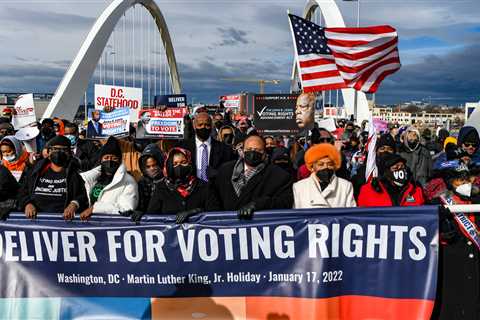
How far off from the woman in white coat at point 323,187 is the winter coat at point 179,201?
788 mm

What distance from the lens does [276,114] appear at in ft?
30.1

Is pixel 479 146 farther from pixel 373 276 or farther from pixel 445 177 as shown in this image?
pixel 373 276

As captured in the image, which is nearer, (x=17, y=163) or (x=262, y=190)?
(x=262, y=190)

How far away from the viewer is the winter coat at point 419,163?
7.67 m

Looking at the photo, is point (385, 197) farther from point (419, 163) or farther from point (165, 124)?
point (165, 124)

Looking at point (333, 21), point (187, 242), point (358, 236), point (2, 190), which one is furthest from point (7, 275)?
point (333, 21)

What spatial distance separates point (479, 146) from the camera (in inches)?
282

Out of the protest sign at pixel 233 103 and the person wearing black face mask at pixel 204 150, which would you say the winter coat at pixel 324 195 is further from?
the protest sign at pixel 233 103

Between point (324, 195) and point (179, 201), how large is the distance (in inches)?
51.6

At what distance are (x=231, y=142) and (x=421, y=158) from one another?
3.34m

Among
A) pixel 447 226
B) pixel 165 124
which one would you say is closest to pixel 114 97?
pixel 165 124

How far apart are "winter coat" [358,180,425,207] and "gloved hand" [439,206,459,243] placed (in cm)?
41

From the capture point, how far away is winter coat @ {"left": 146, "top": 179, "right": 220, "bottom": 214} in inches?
168

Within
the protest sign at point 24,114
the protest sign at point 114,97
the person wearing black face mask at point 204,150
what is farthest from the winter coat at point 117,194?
the protest sign at point 114,97
